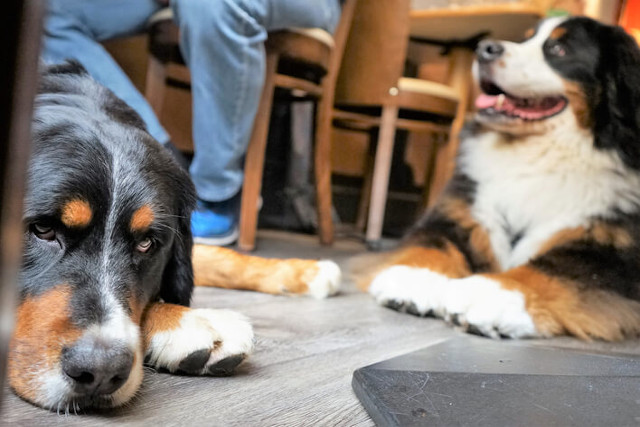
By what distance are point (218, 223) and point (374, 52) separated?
159cm

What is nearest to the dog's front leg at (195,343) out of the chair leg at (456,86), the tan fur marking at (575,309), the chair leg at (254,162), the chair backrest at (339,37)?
the tan fur marking at (575,309)

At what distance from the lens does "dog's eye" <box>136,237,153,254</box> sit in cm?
110

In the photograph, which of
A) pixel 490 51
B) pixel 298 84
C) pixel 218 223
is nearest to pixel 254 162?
pixel 218 223

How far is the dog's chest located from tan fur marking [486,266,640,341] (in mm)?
268

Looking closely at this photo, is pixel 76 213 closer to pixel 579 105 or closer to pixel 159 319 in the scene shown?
pixel 159 319

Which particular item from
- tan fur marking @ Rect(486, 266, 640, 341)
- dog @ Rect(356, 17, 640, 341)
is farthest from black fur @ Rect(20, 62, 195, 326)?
tan fur marking @ Rect(486, 266, 640, 341)

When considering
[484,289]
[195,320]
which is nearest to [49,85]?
[195,320]

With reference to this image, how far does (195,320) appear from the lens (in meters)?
1.07

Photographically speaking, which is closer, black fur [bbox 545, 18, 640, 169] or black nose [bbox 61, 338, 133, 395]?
black nose [bbox 61, 338, 133, 395]

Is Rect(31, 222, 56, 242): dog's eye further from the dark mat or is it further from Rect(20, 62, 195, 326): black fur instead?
the dark mat

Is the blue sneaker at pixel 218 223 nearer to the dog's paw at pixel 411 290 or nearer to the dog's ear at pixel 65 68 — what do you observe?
the dog's paw at pixel 411 290

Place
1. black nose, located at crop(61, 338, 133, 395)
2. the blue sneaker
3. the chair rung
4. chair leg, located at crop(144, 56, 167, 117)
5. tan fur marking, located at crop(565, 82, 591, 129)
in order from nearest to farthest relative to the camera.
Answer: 1. black nose, located at crop(61, 338, 133, 395)
2. tan fur marking, located at crop(565, 82, 591, 129)
3. the blue sneaker
4. the chair rung
5. chair leg, located at crop(144, 56, 167, 117)

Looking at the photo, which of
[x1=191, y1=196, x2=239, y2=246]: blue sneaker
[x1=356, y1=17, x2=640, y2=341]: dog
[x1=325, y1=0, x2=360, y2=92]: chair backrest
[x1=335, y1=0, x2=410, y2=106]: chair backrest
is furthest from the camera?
[x1=335, y1=0, x2=410, y2=106]: chair backrest

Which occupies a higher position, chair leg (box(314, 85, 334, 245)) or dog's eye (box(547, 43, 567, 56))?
dog's eye (box(547, 43, 567, 56))
